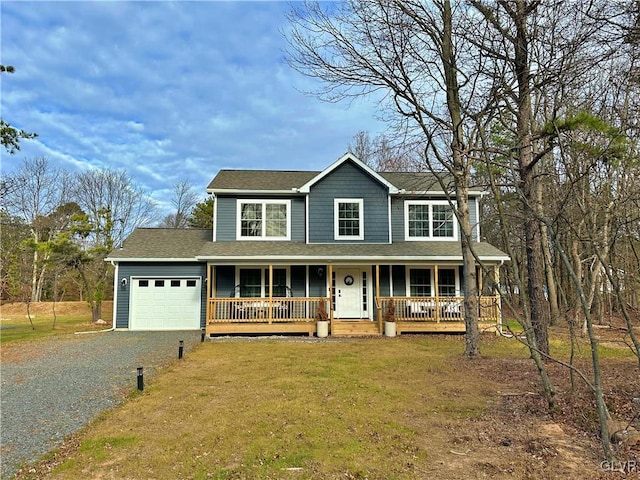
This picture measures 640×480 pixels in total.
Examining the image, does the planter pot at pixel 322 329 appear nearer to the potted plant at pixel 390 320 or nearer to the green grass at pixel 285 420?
the potted plant at pixel 390 320

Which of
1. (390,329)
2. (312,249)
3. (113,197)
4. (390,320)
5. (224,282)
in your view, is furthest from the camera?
(113,197)

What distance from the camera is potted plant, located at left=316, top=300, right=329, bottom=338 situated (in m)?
13.1

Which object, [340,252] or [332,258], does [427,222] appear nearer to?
[340,252]

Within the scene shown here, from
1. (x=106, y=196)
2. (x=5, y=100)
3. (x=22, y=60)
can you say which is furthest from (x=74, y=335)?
(x=106, y=196)

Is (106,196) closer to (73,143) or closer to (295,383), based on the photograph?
(73,143)

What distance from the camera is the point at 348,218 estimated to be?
15.1 metres

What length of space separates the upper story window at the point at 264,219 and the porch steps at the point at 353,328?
3.92 meters

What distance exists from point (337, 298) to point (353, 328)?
1.56 m

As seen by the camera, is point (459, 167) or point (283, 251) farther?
point (283, 251)

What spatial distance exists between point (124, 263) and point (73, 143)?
1470 cm

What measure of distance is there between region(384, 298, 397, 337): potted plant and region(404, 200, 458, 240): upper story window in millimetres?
3211
